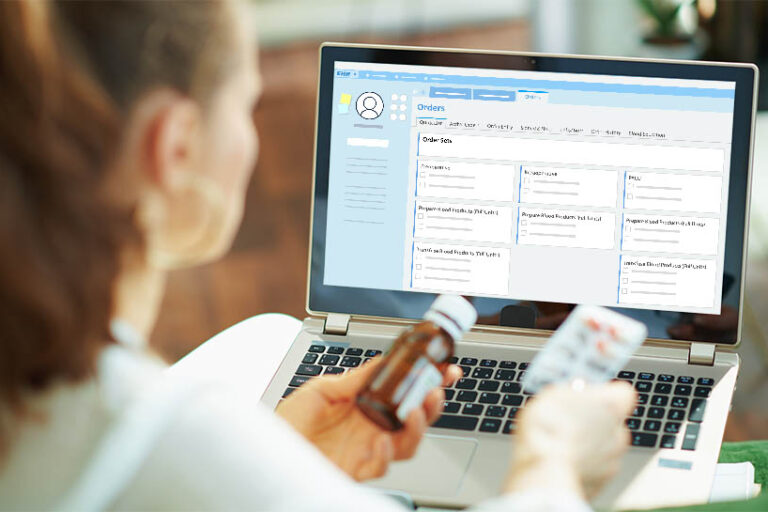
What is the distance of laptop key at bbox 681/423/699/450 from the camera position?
0.78m

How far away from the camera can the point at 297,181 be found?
8.23 ft

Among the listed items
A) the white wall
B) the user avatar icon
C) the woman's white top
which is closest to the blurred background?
the white wall

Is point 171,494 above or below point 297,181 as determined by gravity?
below

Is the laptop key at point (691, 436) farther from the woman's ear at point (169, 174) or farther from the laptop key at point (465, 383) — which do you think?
the woman's ear at point (169, 174)

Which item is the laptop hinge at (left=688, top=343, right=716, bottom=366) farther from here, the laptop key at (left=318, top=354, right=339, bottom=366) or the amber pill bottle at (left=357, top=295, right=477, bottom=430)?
the laptop key at (left=318, top=354, right=339, bottom=366)

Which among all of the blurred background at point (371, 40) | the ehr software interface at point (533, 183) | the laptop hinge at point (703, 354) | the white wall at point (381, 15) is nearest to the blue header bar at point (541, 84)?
the ehr software interface at point (533, 183)

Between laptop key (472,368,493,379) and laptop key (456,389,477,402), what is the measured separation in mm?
26

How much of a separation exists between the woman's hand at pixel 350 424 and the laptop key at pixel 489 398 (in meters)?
0.03

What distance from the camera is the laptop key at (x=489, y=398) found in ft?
2.81

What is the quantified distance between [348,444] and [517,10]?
8.72 feet

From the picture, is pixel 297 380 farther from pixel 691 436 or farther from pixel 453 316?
pixel 691 436

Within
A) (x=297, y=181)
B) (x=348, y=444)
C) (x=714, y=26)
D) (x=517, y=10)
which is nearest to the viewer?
(x=348, y=444)

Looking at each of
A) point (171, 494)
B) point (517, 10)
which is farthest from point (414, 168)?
point (517, 10)

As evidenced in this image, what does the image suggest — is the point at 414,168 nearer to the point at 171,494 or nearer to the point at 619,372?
the point at 619,372
